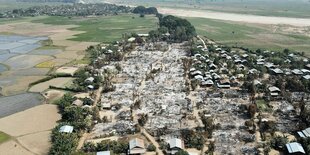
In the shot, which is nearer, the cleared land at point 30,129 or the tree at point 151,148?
the tree at point 151,148

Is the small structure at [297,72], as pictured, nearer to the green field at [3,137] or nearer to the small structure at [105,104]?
the small structure at [105,104]

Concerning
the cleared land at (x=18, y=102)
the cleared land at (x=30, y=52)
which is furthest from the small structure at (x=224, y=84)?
the cleared land at (x=30, y=52)

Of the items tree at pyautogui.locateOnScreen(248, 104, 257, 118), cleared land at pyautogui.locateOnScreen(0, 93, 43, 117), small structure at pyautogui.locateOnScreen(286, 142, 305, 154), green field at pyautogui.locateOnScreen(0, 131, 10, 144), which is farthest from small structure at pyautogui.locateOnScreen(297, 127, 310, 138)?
cleared land at pyautogui.locateOnScreen(0, 93, 43, 117)

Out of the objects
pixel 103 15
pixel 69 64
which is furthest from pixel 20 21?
pixel 69 64

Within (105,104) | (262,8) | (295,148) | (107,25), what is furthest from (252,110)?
(262,8)

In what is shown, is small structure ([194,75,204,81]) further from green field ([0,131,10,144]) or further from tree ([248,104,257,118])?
green field ([0,131,10,144])

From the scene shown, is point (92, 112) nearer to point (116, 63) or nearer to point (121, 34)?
point (116, 63)
